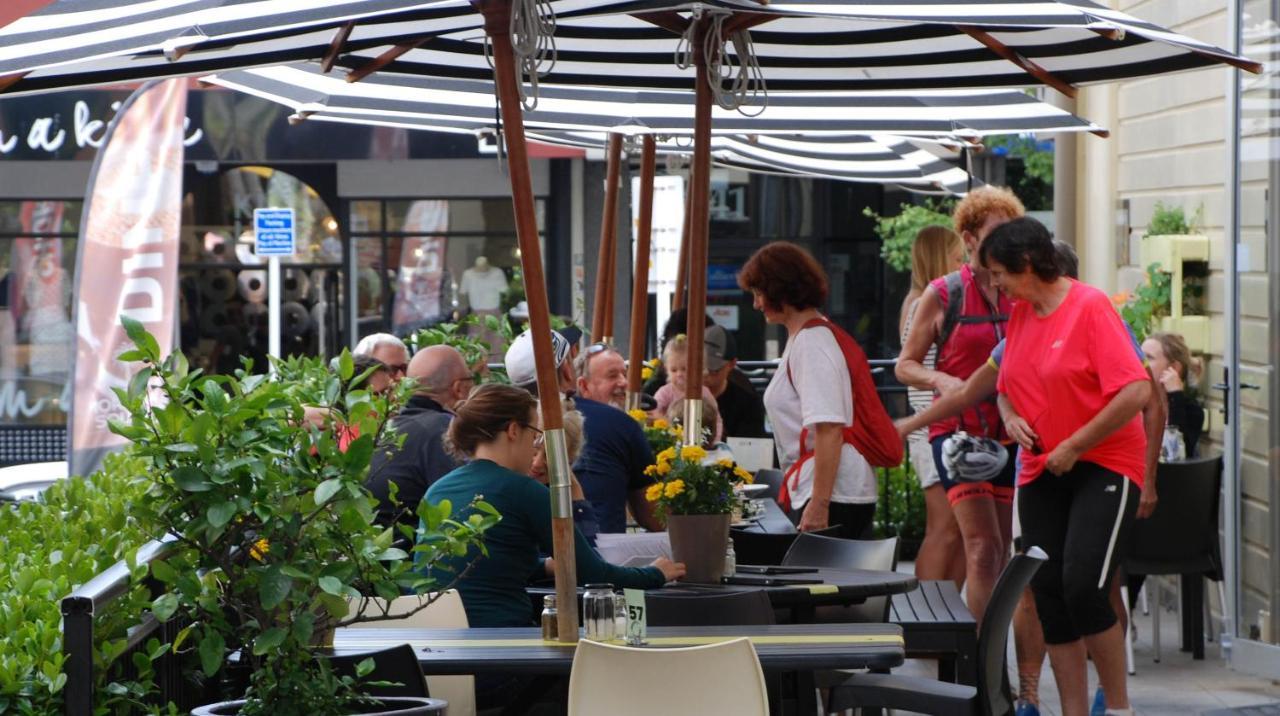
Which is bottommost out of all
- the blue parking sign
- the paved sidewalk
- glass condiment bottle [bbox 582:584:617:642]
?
the paved sidewalk

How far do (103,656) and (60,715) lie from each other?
5.3 inches

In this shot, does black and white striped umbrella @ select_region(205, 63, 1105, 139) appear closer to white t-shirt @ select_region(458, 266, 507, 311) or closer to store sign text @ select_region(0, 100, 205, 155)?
store sign text @ select_region(0, 100, 205, 155)

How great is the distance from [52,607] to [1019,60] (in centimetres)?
394

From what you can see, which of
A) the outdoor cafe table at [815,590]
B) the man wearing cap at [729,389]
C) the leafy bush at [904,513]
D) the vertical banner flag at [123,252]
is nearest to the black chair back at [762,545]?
the outdoor cafe table at [815,590]

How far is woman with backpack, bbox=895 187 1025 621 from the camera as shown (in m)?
6.96

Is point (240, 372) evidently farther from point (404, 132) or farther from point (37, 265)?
point (37, 265)

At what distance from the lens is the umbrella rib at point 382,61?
6.23m

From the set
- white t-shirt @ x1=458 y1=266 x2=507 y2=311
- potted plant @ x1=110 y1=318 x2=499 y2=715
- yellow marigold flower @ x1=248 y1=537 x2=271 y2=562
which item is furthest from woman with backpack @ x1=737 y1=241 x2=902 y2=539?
white t-shirt @ x1=458 y1=266 x2=507 y2=311

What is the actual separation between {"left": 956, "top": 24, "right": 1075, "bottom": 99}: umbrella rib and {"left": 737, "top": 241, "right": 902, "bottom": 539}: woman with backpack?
1104 mm

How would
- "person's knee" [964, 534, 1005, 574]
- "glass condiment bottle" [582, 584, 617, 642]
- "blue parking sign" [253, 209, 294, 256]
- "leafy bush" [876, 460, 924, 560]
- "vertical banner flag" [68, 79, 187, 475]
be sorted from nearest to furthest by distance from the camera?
"glass condiment bottle" [582, 584, 617, 642], "person's knee" [964, 534, 1005, 574], "vertical banner flag" [68, 79, 187, 475], "leafy bush" [876, 460, 924, 560], "blue parking sign" [253, 209, 294, 256]

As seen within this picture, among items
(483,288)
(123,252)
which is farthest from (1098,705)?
(483,288)

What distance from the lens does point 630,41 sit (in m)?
7.01

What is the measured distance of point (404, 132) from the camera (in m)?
19.6

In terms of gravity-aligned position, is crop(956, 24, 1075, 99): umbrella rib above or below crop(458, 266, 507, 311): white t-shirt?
above
